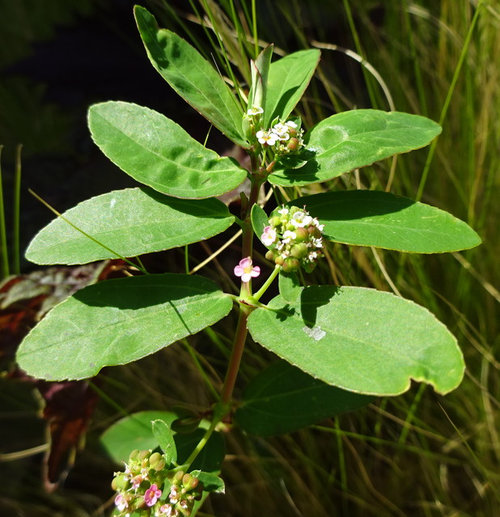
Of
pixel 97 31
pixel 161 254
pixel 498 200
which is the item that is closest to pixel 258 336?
pixel 161 254

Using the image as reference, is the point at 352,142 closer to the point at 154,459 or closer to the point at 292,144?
the point at 292,144

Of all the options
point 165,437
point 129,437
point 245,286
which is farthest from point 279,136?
point 129,437

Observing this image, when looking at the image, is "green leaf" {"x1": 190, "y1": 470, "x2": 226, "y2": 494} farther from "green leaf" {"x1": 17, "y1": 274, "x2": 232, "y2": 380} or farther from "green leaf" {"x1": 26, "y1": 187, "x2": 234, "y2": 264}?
"green leaf" {"x1": 26, "y1": 187, "x2": 234, "y2": 264}

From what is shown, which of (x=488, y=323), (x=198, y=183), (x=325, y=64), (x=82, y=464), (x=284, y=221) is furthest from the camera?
(x=325, y=64)

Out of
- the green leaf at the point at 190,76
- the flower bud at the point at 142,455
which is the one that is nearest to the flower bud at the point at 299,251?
the green leaf at the point at 190,76

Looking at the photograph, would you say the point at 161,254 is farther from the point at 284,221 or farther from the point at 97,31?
the point at 97,31
